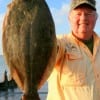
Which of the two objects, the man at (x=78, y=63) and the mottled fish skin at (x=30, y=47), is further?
the man at (x=78, y=63)

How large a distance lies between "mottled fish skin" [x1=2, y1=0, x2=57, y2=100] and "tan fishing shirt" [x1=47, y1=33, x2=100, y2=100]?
1034mm

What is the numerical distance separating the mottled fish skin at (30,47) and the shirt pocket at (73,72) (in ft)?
3.53

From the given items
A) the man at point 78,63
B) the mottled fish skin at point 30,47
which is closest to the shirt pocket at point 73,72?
the man at point 78,63

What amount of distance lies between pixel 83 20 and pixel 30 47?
4.46ft

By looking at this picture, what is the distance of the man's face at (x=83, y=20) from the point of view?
20.2ft

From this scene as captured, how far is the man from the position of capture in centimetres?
618

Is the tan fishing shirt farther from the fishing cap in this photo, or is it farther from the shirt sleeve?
the fishing cap

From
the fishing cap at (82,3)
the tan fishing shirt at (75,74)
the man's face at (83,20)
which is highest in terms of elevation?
the fishing cap at (82,3)

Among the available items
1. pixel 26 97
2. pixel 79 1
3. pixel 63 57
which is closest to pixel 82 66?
pixel 63 57

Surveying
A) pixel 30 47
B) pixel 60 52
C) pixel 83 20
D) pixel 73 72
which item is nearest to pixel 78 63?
pixel 73 72

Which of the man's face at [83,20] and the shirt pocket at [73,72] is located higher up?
the man's face at [83,20]

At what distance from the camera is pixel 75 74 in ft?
20.2

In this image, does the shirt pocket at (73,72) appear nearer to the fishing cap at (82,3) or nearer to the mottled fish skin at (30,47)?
the fishing cap at (82,3)

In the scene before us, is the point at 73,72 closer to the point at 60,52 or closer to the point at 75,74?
the point at 75,74
